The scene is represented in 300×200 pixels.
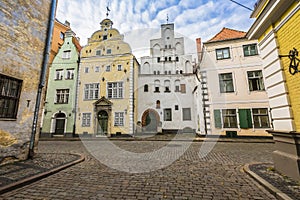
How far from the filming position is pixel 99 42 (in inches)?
824

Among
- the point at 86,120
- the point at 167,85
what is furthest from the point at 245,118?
the point at 86,120

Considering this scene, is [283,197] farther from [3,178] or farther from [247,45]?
[247,45]

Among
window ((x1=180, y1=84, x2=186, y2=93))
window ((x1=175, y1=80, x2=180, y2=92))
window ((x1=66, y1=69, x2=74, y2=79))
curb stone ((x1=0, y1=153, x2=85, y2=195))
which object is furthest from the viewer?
window ((x1=175, y1=80, x2=180, y2=92))

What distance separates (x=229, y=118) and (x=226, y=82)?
135 inches

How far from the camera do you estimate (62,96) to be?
1995 cm

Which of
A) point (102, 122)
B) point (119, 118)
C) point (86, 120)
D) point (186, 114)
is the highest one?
point (186, 114)

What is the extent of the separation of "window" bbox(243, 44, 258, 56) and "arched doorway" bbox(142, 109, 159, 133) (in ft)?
43.6

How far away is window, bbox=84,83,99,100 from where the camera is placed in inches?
778

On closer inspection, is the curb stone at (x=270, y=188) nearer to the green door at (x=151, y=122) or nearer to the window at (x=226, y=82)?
the window at (x=226, y=82)

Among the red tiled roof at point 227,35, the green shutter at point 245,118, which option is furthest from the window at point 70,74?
the green shutter at point 245,118

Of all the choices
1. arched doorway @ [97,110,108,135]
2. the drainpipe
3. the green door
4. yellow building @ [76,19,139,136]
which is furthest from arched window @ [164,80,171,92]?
the drainpipe

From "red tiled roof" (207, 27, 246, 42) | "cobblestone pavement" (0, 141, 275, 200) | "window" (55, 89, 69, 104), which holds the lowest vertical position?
"cobblestone pavement" (0, 141, 275, 200)

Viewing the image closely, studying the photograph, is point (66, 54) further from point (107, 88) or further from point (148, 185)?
point (148, 185)

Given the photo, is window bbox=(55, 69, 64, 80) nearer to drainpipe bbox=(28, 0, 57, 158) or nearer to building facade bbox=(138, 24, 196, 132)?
building facade bbox=(138, 24, 196, 132)
